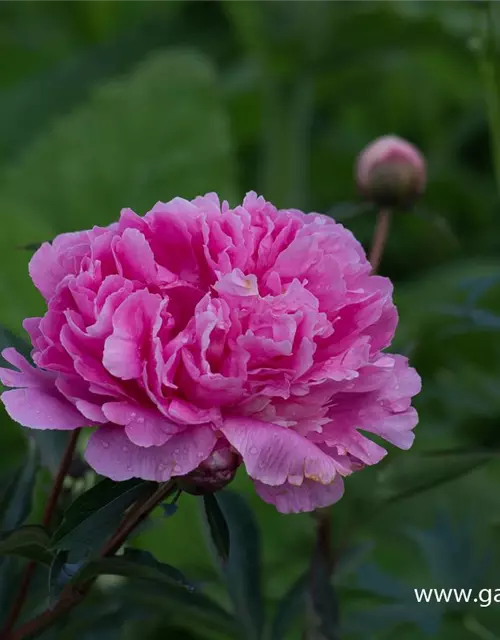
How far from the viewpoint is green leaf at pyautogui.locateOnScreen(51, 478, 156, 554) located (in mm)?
429

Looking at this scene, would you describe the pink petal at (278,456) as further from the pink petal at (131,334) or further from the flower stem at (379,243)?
the flower stem at (379,243)

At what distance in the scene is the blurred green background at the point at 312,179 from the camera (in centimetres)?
70

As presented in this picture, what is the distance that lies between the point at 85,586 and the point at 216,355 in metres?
0.14

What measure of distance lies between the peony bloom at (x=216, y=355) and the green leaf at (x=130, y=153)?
27.3 inches

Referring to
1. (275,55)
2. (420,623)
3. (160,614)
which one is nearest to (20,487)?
(160,614)

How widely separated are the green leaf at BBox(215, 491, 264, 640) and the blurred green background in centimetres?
3

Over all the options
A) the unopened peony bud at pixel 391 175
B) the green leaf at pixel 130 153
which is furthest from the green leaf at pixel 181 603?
the green leaf at pixel 130 153

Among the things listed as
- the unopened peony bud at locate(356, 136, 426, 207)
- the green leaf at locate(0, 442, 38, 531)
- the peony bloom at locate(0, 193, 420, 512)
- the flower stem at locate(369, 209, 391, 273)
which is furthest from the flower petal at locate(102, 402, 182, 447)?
the unopened peony bud at locate(356, 136, 426, 207)

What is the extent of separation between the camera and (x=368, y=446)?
1.42 feet

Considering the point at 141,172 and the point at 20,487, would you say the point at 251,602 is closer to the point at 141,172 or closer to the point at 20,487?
the point at 20,487

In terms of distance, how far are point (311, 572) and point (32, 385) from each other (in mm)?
222

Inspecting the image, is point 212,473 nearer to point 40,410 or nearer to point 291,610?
point 40,410

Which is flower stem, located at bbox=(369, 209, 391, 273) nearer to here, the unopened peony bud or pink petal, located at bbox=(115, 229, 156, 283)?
the unopened peony bud

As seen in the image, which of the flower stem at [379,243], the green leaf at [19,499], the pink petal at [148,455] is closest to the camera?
the pink petal at [148,455]
